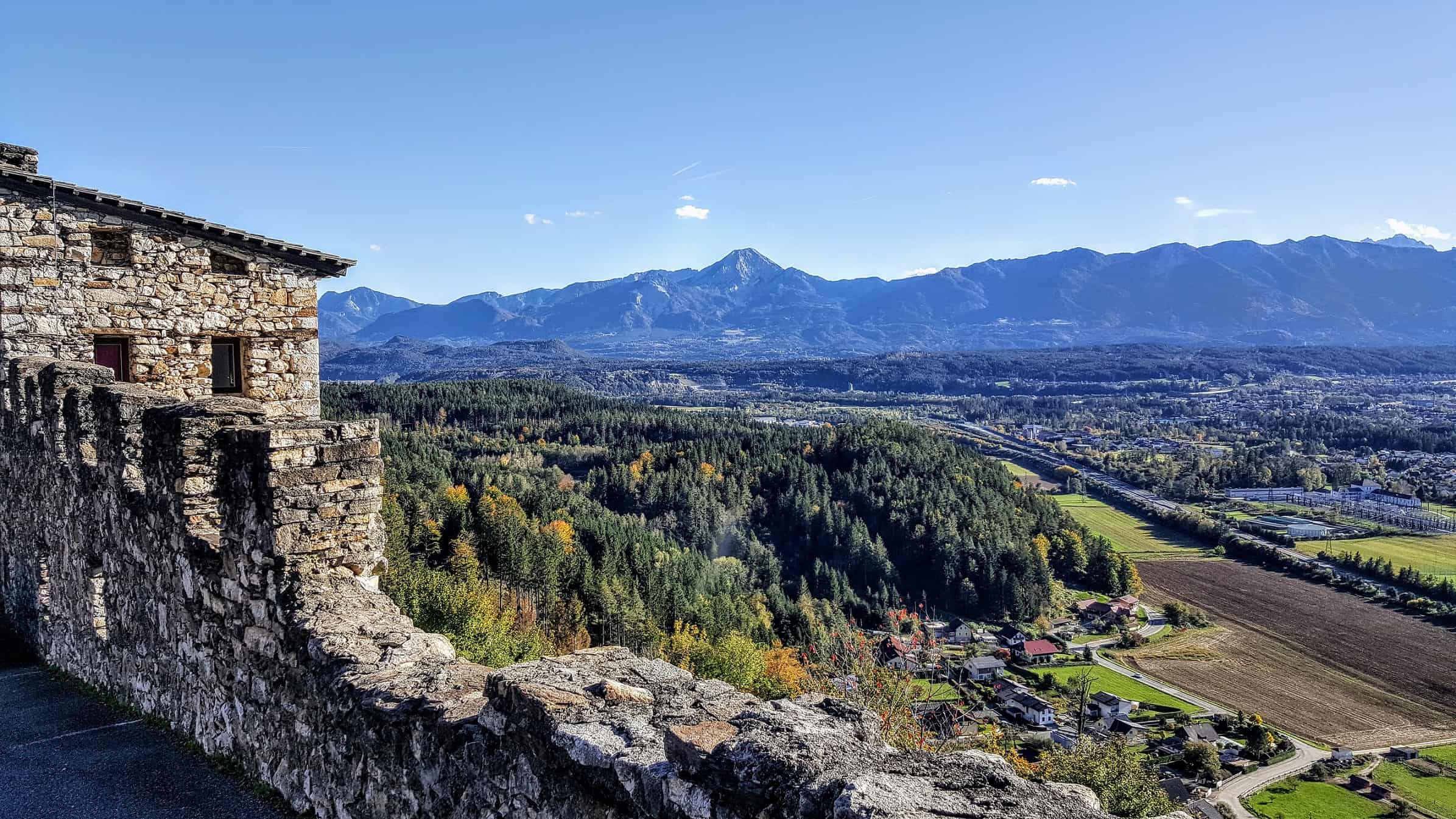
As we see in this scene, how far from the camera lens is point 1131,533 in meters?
132

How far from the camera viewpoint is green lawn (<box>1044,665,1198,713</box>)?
218 ft

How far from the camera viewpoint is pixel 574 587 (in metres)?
50.4

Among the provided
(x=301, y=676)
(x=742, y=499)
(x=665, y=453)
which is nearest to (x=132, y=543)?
(x=301, y=676)

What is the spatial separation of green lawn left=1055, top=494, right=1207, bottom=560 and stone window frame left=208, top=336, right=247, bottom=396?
12372 cm

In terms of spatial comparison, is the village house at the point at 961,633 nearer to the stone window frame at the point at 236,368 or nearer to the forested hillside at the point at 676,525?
the forested hillside at the point at 676,525

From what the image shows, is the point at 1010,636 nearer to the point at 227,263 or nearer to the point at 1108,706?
the point at 1108,706

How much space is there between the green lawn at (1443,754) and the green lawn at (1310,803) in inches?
576

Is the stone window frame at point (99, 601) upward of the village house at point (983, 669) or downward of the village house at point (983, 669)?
upward

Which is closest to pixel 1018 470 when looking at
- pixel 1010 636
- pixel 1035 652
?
pixel 1010 636

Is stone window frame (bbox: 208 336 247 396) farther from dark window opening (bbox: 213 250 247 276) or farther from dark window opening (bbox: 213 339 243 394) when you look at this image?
dark window opening (bbox: 213 250 247 276)

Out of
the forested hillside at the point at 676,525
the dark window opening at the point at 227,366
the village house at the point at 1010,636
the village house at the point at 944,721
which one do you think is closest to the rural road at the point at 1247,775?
the village house at the point at 1010,636

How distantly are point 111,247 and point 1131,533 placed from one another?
142 meters

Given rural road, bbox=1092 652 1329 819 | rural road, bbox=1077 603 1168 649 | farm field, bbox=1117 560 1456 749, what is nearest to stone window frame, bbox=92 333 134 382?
rural road, bbox=1092 652 1329 819

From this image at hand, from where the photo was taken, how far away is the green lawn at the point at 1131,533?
12206 centimetres
